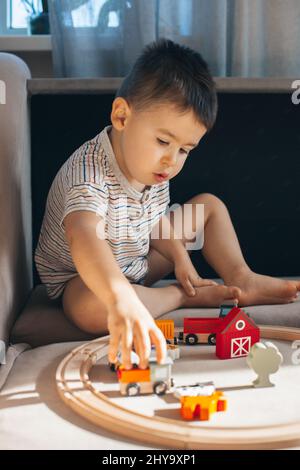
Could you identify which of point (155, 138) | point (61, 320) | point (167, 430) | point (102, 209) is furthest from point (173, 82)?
point (167, 430)

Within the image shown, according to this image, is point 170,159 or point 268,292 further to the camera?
point 268,292

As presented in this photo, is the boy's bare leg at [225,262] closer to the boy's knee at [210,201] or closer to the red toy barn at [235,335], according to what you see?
the boy's knee at [210,201]

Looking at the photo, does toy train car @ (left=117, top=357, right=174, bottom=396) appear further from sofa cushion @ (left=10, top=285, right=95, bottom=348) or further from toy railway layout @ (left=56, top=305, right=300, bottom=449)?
sofa cushion @ (left=10, top=285, right=95, bottom=348)

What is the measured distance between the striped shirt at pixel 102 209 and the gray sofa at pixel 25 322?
0.20ft

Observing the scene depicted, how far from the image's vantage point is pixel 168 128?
3.40 ft

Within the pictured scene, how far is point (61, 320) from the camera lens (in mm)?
1126

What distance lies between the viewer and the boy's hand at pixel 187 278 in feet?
3.93

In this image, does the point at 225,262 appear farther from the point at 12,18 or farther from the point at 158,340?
the point at 12,18

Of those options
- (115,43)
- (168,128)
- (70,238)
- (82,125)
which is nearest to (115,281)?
(70,238)

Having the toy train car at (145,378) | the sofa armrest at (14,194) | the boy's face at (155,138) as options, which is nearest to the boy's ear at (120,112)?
the boy's face at (155,138)

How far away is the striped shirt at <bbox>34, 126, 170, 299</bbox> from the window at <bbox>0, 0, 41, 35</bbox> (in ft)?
1.97

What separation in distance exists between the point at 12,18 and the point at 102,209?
2.63ft

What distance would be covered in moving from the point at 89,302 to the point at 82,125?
19.0 inches

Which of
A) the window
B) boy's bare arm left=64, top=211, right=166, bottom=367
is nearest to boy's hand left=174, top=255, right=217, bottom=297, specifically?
boy's bare arm left=64, top=211, right=166, bottom=367
